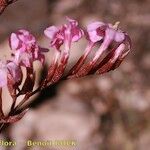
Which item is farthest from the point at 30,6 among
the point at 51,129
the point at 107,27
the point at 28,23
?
the point at 107,27

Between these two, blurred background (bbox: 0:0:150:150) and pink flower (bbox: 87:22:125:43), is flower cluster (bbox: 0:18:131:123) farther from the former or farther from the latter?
blurred background (bbox: 0:0:150:150)

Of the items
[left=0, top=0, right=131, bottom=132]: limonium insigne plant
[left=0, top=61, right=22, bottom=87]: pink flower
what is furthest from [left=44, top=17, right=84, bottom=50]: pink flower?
[left=0, top=61, right=22, bottom=87]: pink flower

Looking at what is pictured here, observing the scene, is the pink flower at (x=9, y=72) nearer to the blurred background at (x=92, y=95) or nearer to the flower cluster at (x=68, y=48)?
the flower cluster at (x=68, y=48)

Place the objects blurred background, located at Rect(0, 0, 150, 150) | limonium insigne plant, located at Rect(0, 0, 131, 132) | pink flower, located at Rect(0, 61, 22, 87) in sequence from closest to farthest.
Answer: pink flower, located at Rect(0, 61, 22, 87), limonium insigne plant, located at Rect(0, 0, 131, 132), blurred background, located at Rect(0, 0, 150, 150)

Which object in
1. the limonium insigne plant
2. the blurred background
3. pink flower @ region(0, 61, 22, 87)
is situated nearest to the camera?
pink flower @ region(0, 61, 22, 87)

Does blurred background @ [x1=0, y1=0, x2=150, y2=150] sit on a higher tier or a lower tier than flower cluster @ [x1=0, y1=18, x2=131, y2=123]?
lower

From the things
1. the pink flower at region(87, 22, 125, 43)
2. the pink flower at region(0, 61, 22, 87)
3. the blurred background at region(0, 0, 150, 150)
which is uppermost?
the pink flower at region(87, 22, 125, 43)

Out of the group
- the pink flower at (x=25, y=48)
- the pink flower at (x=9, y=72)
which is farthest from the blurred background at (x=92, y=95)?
the pink flower at (x=9, y=72)
